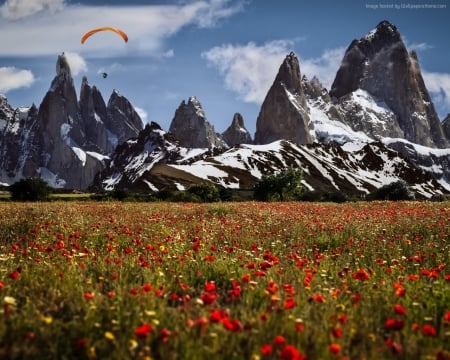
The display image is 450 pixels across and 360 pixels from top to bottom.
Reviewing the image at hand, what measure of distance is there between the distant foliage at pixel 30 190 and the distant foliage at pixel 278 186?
36.5 metres

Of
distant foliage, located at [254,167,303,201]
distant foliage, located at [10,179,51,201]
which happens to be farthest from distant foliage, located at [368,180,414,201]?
distant foliage, located at [10,179,51,201]

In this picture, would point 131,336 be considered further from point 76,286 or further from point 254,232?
point 254,232

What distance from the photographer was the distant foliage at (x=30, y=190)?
63.9 meters

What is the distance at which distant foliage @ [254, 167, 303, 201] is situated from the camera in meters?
80.8

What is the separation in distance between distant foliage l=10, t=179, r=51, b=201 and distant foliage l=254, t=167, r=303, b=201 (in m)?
36.5

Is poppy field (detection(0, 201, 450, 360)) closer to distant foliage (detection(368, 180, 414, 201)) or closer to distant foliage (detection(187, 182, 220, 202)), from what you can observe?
distant foliage (detection(368, 180, 414, 201))

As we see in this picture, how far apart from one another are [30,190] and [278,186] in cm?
4110

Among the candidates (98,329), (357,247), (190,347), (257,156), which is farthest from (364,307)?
(257,156)

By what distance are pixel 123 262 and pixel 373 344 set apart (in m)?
4.64

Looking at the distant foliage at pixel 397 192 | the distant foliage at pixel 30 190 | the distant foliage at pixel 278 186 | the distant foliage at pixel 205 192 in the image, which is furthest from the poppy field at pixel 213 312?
the distant foliage at pixel 278 186

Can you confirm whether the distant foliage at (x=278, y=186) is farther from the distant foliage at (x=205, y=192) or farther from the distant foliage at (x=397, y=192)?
the distant foliage at (x=397, y=192)

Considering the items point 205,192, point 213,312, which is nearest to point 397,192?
point 205,192

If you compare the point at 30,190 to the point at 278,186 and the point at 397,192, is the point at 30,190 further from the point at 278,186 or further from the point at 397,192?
the point at 397,192

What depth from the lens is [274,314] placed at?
4648mm
